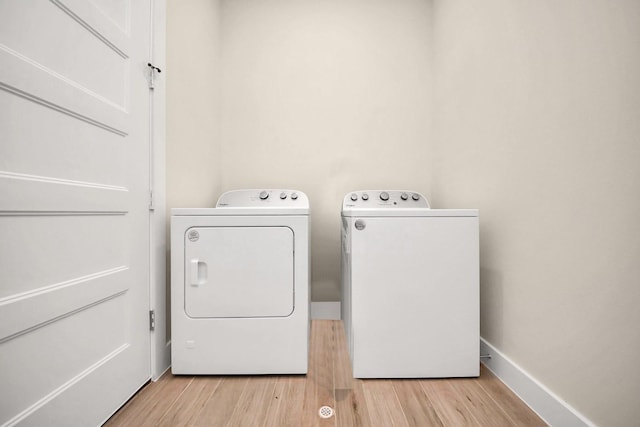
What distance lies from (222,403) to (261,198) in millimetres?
1144

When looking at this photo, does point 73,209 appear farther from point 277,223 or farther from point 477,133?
point 477,133

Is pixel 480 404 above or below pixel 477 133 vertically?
below

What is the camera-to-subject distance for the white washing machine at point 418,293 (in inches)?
49.3

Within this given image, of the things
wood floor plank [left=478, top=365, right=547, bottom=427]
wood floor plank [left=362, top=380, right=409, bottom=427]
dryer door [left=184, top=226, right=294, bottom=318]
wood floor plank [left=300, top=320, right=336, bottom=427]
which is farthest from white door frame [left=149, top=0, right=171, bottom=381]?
wood floor plank [left=478, top=365, right=547, bottom=427]

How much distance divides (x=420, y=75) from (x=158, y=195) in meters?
1.90

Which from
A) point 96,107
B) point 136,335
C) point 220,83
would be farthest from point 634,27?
point 220,83

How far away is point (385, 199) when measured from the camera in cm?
191

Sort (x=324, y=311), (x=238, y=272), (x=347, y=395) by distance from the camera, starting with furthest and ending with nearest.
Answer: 1. (x=324, y=311)
2. (x=238, y=272)
3. (x=347, y=395)

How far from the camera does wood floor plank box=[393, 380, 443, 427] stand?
1.02 metres

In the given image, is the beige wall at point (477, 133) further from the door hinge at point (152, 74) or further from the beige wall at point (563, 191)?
the door hinge at point (152, 74)

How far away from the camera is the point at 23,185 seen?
0.73 meters

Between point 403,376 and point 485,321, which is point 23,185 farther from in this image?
point 485,321

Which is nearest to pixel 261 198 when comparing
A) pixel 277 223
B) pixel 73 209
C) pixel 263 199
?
pixel 263 199

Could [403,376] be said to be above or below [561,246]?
below
